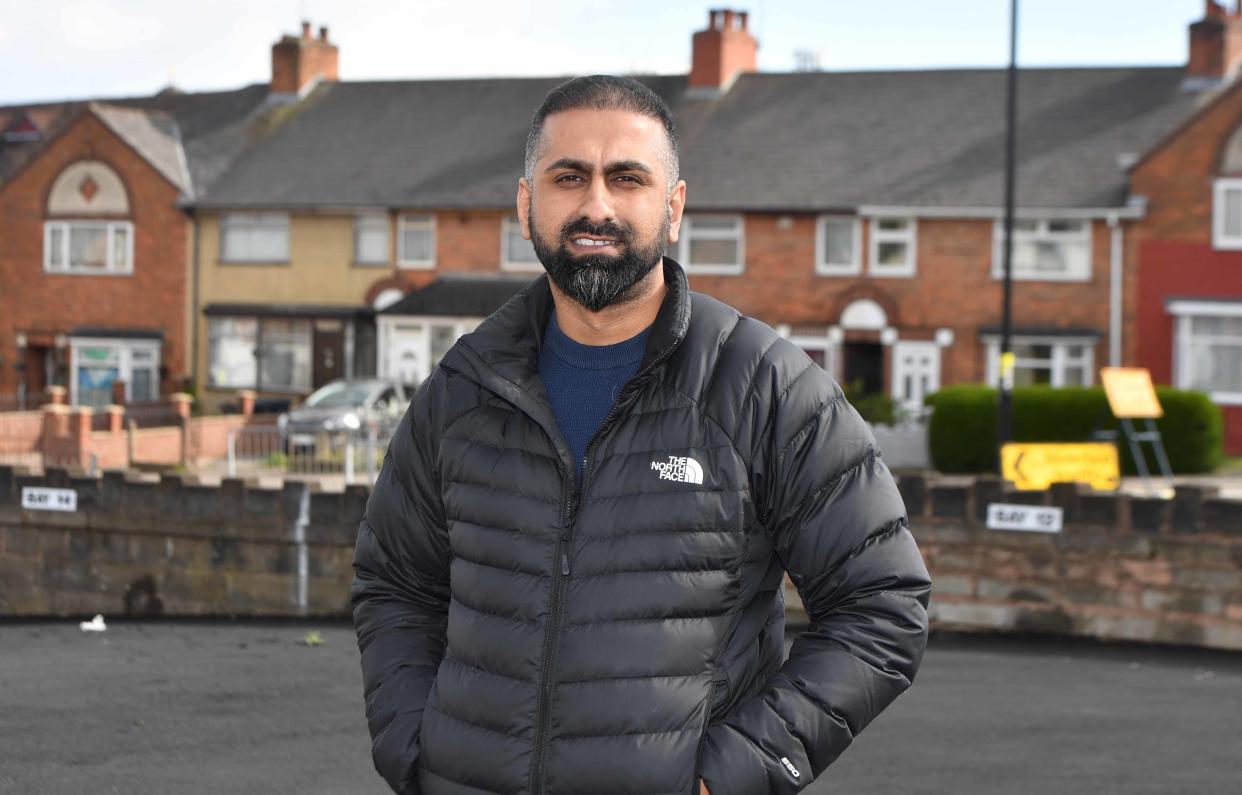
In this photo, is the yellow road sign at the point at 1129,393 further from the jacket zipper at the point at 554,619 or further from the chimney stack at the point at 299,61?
the chimney stack at the point at 299,61

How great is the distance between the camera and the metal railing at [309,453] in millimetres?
23438

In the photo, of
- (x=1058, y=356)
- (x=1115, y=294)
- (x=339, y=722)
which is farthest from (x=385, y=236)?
(x=339, y=722)

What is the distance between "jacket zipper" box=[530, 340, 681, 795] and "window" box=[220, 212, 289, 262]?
38778mm

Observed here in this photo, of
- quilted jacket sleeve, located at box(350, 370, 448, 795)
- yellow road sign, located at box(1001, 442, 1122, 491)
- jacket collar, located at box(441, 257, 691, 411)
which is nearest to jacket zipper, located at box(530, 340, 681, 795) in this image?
jacket collar, located at box(441, 257, 691, 411)

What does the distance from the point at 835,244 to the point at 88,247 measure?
19.5 m

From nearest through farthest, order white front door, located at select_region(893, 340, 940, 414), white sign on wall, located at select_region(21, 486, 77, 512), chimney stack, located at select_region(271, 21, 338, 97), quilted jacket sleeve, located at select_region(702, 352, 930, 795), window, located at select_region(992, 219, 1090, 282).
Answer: quilted jacket sleeve, located at select_region(702, 352, 930, 795) → white sign on wall, located at select_region(21, 486, 77, 512) → window, located at select_region(992, 219, 1090, 282) → white front door, located at select_region(893, 340, 940, 414) → chimney stack, located at select_region(271, 21, 338, 97)

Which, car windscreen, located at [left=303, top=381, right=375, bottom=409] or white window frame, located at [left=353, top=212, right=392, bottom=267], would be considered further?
white window frame, located at [left=353, top=212, right=392, bottom=267]

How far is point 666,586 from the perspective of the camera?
10.7 feet

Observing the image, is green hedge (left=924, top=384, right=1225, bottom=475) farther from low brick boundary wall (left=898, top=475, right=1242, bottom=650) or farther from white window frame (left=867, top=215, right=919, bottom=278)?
low brick boundary wall (left=898, top=475, right=1242, bottom=650)

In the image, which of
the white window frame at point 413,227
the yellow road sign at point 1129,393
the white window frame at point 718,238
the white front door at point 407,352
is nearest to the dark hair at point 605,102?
the yellow road sign at point 1129,393

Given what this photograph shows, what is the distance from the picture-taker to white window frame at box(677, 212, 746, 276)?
37.2 metres

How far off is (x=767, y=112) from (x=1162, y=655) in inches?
1049

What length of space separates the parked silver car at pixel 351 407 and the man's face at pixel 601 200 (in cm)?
2399

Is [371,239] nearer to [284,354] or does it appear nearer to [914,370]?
[284,354]
